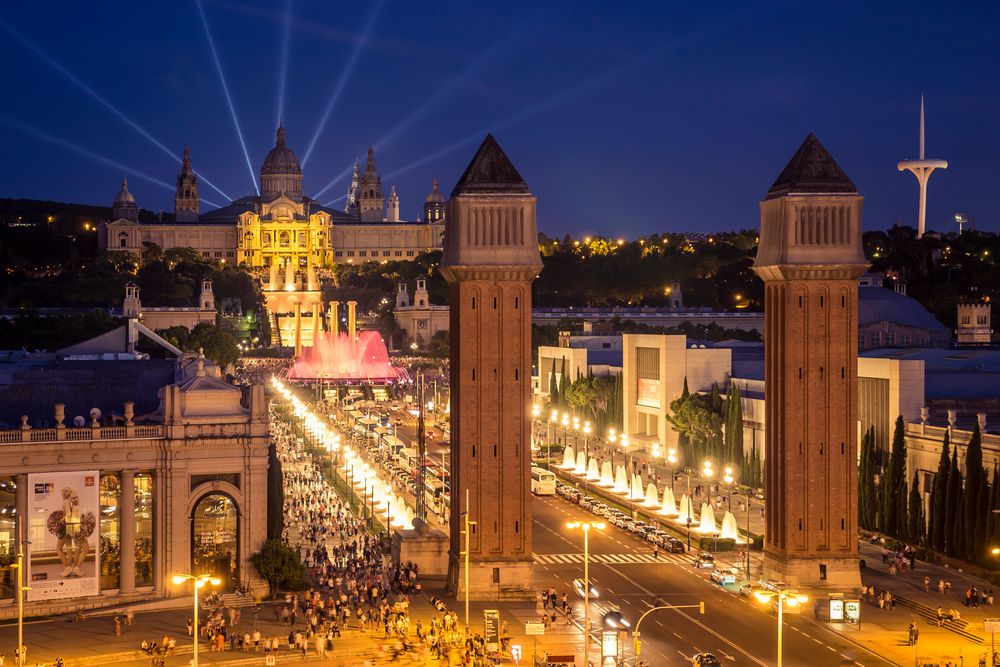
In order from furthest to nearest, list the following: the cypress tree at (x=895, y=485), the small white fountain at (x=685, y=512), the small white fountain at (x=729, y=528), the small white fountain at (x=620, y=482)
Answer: the small white fountain at (x=620, y=482)
the small white fountain at (x=685, y=512)
the small white fountain at (x=729, y=528)
the cypress tree at (x=895, y=485)

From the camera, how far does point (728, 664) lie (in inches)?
2031

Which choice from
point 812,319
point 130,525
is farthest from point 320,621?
point 812,319

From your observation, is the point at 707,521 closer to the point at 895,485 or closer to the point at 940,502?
the point at 895,485

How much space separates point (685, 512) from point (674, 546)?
909cm

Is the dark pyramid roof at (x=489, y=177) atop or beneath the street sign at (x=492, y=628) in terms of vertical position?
atop

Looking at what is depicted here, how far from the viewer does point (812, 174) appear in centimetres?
6594

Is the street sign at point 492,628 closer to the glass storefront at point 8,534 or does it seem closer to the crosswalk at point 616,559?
the crosswalk at point 616,559

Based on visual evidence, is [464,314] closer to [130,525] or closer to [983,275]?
[130,525]

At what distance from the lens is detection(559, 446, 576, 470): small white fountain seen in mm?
112025

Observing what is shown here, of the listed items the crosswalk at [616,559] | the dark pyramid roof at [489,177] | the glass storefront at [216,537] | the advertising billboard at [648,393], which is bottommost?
the crosswalk at [616,559]

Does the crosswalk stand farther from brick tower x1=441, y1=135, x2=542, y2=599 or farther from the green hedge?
brick tower x1=441, y1=135, x2=542, y2=599

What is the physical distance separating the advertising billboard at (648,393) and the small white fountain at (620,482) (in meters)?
13.6

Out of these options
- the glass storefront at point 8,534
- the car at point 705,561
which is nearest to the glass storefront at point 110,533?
the glass storefront at point 8,534

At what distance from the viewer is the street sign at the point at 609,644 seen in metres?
50.2
